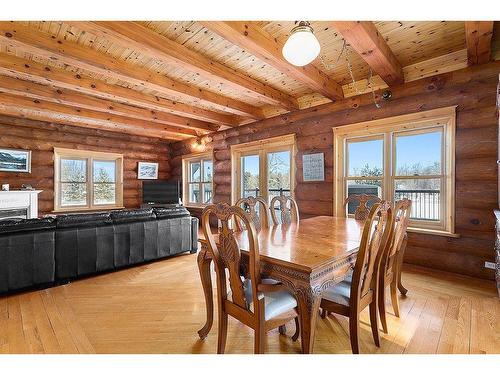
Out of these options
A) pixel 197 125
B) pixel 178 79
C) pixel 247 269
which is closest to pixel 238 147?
pixel 197 125

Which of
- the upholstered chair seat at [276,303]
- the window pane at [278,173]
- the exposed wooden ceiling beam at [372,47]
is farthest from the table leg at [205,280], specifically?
the window pane at [278,173]

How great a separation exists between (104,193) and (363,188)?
6016 mm

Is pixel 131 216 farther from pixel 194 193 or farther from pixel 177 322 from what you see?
pixel 194 193

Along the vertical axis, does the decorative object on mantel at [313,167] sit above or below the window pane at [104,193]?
above

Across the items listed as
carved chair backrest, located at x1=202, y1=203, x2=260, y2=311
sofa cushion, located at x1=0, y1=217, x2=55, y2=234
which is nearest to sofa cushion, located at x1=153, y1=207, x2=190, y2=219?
sofa cushion, located at x1=0, y1=217, x2=55, y2=234

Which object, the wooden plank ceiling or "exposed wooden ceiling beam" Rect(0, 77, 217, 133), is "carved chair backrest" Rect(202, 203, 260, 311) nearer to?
the wooden plank ceiling

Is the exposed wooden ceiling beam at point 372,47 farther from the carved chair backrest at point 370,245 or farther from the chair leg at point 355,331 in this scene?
the chair leg at point 355,331

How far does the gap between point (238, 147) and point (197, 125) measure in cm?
112

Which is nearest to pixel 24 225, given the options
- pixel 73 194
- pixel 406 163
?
pixel 73 194

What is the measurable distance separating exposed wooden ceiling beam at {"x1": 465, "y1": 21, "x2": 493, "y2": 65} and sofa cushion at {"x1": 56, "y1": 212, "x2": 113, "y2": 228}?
4116 millimetres

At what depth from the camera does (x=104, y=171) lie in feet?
21.2

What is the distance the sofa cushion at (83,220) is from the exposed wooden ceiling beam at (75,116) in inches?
102

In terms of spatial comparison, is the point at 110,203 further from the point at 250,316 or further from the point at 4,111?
the point at 250,316

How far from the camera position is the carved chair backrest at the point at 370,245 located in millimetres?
1438
